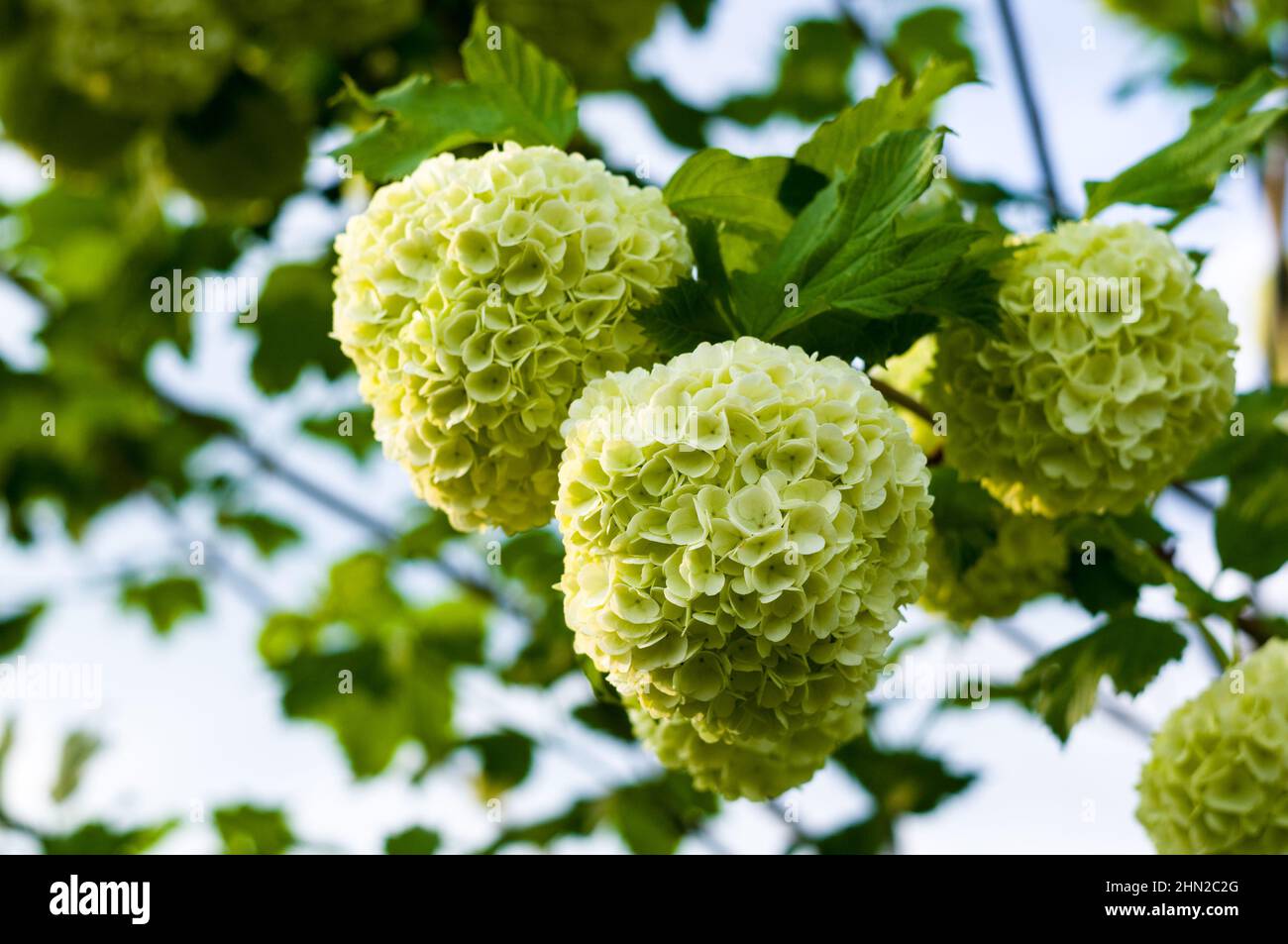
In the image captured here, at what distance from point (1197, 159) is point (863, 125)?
55 cm

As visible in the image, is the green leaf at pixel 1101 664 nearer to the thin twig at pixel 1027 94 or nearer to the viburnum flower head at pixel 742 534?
the viburnum flower head at pixel 742 534

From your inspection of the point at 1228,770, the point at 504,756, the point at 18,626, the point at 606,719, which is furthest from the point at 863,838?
the point at 18,626

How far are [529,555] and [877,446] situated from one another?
2302mm

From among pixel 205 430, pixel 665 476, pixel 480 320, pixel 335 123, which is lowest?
pixel 665 476

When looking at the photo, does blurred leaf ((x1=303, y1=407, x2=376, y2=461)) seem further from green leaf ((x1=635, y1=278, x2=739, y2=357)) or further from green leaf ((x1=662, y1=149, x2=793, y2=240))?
green leaf ((x1=635, y1=278, x2=739, y2=357))

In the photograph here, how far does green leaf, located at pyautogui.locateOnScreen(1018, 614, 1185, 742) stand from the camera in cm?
208

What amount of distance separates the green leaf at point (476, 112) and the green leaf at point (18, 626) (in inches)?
143

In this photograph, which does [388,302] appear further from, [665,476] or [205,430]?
[205,430]

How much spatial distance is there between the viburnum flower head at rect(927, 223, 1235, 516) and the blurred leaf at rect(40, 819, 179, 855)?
223 cm

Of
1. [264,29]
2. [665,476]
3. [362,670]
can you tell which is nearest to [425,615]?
[362,670]

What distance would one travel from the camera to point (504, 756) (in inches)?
143

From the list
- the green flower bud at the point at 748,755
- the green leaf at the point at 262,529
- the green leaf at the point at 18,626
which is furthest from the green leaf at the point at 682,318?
the green leaf at the point at 18,626

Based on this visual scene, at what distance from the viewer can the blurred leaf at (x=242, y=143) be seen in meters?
3.35
